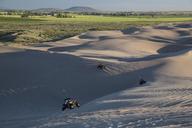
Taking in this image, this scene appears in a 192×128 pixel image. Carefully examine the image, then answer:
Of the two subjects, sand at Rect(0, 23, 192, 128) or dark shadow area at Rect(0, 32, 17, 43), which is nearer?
sand at Rect(0, 23, 192, 128)

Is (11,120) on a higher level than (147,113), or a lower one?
lower

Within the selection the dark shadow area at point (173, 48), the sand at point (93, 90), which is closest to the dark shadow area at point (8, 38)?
the dark shadow area at point (173, 48)

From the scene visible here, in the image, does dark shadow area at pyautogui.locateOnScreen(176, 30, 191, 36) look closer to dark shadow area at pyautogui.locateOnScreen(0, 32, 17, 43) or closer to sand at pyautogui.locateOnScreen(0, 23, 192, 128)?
dark shadow area at pyautogui.locateOnScreen(0, 32, 17, 43)

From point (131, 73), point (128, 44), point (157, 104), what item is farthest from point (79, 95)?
point (128, 44)

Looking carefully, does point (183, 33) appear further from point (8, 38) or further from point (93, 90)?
point (93, 90)

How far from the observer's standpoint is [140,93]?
15.2m

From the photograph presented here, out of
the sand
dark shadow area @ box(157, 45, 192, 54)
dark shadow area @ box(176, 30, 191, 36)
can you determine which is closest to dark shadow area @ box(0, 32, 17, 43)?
dark shadow area @ box(157, 45, 192, 54)

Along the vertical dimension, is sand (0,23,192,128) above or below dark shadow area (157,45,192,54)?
above

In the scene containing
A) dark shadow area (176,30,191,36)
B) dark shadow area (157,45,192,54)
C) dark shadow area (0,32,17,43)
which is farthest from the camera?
dark shadow area (176,30,191,36)

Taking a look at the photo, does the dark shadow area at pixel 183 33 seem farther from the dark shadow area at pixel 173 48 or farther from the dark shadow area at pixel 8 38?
the dark shadow area at pixel 8 38

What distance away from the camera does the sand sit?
11.4 meters

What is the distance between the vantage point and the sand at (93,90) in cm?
1143

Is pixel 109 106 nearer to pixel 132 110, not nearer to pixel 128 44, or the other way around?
pixel 132 110

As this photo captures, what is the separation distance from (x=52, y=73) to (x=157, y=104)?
8374 millimetres
